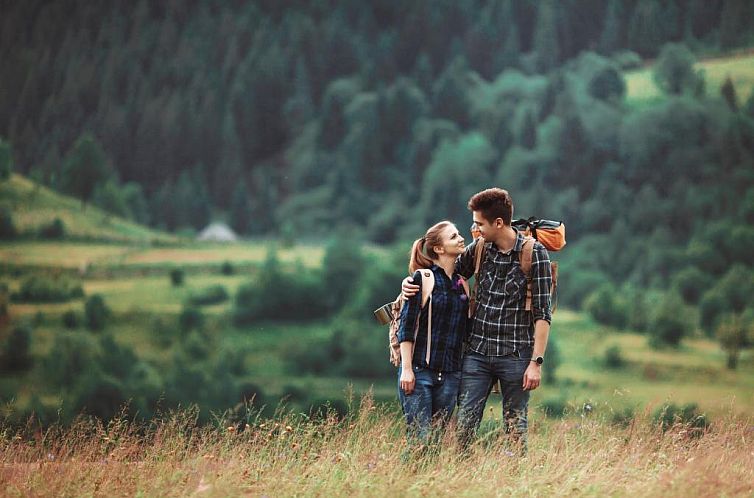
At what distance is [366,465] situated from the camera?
5.59 metres

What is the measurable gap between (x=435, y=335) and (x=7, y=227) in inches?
1923

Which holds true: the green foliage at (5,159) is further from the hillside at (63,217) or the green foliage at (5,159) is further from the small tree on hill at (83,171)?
the small tree on hill at (83,171)

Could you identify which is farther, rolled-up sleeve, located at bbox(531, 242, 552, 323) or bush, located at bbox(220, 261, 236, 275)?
bush, located at bbox(220, 261, 236, 275)

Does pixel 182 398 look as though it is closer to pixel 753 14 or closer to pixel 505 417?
pixel 753 14

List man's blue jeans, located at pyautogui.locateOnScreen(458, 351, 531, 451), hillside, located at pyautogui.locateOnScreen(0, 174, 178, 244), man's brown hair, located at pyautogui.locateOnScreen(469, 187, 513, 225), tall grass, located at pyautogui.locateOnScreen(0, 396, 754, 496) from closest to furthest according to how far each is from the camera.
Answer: tall grass, located at pyautogui.locateOnScreen(0, 396, 754, 496) → man's brown hair, located at pyautogui.locateOnScreen(469, 187, 513, 225) → man's blue jeans, located at pyautogui.locateOnScreen(458, 351, 531, 451) → hillside, located at pyautogui.locateOnScreen(0, 174, 178, 244)

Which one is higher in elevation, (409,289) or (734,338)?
(409,289)

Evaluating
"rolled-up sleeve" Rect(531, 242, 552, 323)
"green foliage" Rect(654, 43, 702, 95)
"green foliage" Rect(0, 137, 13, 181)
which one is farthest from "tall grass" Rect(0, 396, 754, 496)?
"green foliage" Rect(0, 137, 13, 181)

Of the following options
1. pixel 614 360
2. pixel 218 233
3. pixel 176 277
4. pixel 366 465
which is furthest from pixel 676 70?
pixel 366 465

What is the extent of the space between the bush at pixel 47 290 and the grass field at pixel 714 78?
26.3m

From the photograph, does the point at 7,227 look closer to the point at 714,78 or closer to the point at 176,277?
the point at 176,277

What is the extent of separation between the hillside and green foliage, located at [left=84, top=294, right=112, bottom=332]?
10.4ft

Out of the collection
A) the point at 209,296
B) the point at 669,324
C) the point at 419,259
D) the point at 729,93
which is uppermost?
the point at 729,93

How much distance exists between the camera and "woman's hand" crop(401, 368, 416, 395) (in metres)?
5.80

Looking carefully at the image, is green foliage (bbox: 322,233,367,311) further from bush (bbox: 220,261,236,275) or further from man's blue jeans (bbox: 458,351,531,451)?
man's blue jeans (bbox: 458,351,531,451)
